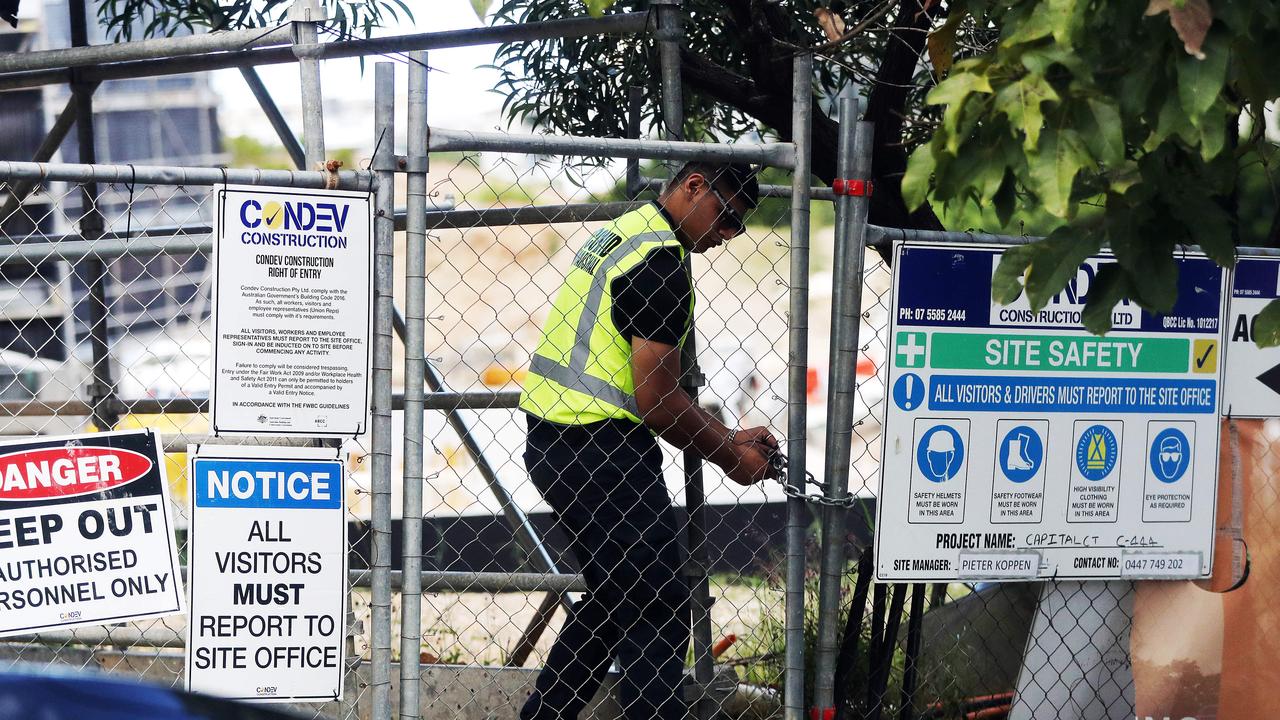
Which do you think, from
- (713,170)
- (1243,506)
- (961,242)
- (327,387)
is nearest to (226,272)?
(327,387)

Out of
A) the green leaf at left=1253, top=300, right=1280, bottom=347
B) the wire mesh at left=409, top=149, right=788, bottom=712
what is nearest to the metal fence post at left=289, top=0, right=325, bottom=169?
the wire mesh at left=409, top=149, right=788, bottom=712

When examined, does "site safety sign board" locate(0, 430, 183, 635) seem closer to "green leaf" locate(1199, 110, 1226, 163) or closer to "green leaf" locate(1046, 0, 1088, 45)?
"green leaf" locate(1046, 0, 1088, 45)

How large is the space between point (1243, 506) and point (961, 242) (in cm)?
129

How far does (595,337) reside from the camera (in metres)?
3.80

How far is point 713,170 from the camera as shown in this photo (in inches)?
155

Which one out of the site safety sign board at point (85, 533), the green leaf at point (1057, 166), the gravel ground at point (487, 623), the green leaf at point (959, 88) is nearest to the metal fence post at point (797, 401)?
the green leaf at point (959, 88)

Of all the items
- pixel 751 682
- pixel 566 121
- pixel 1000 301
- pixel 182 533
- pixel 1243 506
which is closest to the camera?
pixel 1000 301

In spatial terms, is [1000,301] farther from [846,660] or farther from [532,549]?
[532,549]

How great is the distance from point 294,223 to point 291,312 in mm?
215

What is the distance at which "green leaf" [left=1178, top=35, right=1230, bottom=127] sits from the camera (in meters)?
2.41

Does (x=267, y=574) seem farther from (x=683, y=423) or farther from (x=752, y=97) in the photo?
(x=752, y=97)

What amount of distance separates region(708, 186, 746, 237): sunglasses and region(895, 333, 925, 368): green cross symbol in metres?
0.61

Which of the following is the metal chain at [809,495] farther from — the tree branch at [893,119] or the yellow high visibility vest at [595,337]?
the tree branch at [893,119]

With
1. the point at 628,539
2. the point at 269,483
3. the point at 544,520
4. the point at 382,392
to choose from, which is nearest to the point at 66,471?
the point at 269,483
